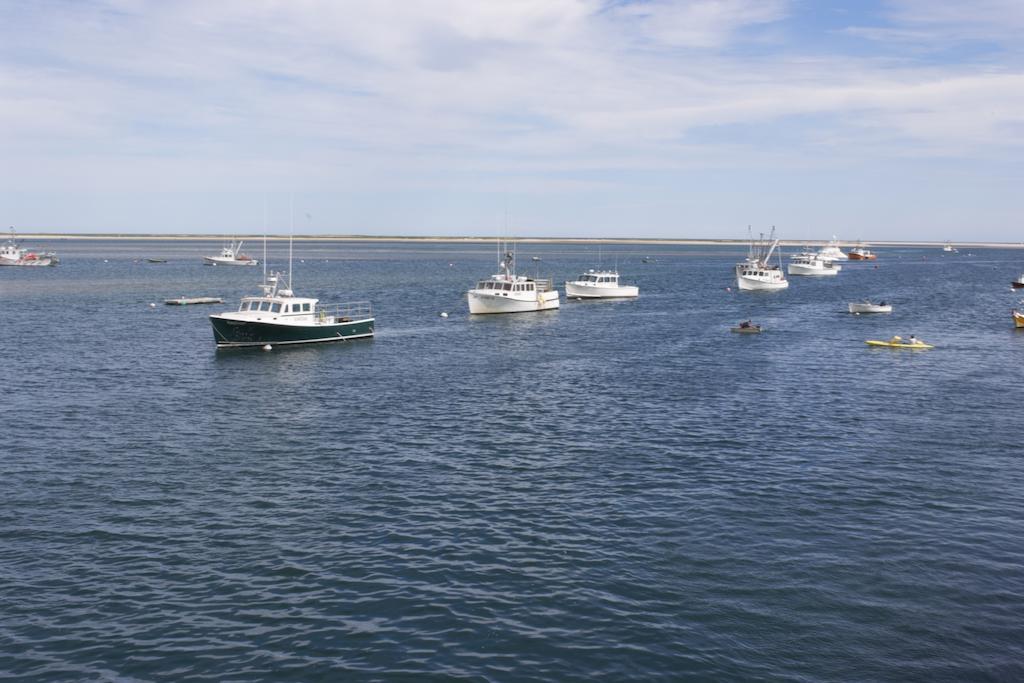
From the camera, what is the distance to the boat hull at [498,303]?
107 metres

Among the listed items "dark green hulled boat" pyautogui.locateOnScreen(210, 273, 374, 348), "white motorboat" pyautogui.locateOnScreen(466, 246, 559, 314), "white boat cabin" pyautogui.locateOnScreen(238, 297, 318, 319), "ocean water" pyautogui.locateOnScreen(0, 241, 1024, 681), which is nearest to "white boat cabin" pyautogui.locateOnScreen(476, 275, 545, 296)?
"white motorboat" pyautogui.locateOnScreen(466, 246, 559, 314)

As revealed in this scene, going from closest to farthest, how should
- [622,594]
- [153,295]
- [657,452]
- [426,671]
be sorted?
[426,671] → [622,594] → [657,452] → [153,295]

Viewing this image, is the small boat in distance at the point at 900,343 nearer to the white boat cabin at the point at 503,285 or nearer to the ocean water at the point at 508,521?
the ocean water at the point at 508,521

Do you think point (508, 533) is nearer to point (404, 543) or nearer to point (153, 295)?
point (404, 543)

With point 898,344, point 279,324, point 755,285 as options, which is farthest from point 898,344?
point 755,285

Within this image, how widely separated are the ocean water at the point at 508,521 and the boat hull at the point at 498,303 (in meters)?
36.9

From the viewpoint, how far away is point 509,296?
109 meters

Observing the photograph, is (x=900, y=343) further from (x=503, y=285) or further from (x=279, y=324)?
(x=279, y=324)

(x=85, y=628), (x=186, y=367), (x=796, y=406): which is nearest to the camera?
(x=85, y=628)

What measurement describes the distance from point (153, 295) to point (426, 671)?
12947 centimetres

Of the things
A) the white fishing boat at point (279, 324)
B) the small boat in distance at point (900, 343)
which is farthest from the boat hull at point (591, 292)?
the small boat in distance at point (900, 343)

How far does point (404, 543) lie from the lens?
30422 mm

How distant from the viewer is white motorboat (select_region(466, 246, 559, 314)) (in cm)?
10744

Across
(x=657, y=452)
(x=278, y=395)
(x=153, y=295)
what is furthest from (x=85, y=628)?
(x=153, y=295)
